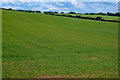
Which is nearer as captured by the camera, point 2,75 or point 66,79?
point 66,79

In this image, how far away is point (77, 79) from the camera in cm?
998

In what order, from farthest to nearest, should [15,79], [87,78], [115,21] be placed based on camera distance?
[115,21] < [87,78] < [15,79]

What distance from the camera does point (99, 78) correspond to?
1040cm

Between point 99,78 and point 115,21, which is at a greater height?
point 115,21

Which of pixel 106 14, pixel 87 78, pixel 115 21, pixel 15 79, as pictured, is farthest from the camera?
pixel 106 14

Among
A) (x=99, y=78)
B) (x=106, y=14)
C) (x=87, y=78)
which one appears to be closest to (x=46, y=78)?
(x=87, y=78)

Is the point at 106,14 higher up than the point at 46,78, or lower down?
higher up

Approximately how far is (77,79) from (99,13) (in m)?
130

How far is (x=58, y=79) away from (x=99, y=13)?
13030 centimetres

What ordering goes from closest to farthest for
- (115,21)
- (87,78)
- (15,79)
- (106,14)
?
1. (15,79)
2. (87,78)
3. (115,21)
4. (106,14)

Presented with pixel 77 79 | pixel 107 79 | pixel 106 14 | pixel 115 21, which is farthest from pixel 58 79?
pixel 106 14

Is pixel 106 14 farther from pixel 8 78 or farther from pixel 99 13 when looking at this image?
pixel 8 78

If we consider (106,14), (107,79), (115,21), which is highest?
(106,14)

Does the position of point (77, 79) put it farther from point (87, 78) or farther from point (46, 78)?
point (46, 78)
